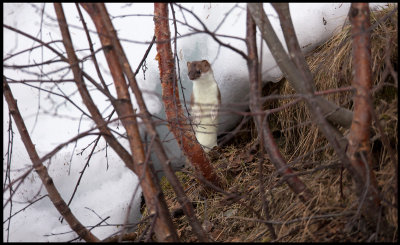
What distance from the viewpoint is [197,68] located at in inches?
113

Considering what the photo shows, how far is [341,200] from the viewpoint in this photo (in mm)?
1581

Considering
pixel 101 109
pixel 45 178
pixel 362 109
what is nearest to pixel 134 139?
pixel 45 178

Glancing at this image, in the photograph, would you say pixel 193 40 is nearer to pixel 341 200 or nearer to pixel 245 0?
pixel 245 0

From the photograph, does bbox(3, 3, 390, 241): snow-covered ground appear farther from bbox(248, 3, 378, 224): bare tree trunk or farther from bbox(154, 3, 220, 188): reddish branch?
bbox(248, 3, 378, 224): bare tree trunk

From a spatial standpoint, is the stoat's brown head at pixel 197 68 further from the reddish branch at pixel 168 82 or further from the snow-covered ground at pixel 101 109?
the reddish branch at pixel 168 82

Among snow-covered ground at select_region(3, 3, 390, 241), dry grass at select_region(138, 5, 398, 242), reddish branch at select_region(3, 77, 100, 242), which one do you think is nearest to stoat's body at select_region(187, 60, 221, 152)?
snow-covered ground at select_region(3, 3, 390, 241)

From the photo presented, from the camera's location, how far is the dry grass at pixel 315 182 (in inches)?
58.5

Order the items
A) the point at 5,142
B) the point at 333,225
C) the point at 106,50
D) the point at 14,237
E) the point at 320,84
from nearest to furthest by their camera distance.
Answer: the point at 106,50, the point at 333,225, the point at 320,84, the point at 14,237, the point at 5,142

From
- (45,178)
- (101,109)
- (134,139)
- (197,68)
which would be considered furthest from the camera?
(101,109)

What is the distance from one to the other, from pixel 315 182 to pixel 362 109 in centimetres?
47

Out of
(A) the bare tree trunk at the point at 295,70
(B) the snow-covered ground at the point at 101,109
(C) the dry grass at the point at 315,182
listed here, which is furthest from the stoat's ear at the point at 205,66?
(A) the bare tree trunk at the point at 295,70

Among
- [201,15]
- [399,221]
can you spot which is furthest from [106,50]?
[201,15]

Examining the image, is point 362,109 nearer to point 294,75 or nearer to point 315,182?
point 294,75

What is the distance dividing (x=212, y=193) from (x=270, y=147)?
1.05 m
